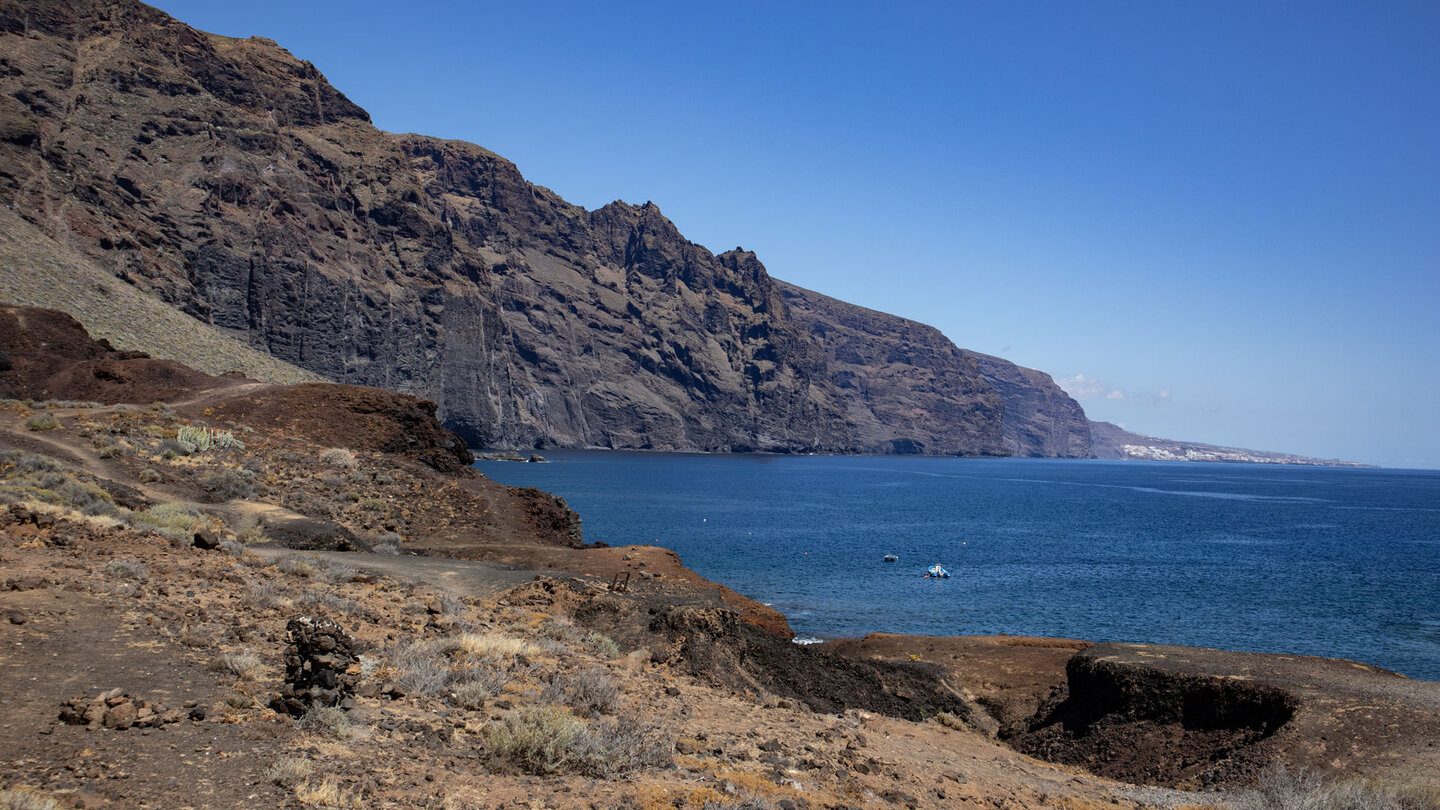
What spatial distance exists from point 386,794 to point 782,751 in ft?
17.3

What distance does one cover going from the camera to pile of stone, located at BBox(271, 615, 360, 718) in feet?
27.7

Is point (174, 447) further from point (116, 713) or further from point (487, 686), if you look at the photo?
point (116, 713)

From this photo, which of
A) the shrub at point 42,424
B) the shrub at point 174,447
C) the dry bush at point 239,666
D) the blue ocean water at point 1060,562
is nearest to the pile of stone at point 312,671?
the dry bush at point 239,666

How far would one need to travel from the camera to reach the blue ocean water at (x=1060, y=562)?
1297 inches

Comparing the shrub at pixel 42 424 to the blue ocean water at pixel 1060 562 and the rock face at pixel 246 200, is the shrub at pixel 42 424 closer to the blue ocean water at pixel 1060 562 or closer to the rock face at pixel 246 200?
the blue ocean water at pixel 1060 562

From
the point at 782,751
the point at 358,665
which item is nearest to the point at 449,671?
the point at 358,665

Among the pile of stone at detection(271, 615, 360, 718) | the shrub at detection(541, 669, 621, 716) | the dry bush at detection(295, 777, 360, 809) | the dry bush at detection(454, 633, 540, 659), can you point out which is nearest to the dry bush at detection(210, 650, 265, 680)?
the pile of stone at detection(271, 615, 360, 718)

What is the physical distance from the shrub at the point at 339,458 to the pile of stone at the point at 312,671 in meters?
22.8

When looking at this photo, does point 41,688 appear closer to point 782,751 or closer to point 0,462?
point 782,751

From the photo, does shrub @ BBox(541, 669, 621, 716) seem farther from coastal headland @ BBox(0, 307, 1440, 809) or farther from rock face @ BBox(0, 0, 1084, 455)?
rock face @ BBox(0, 0, 1084, 455)

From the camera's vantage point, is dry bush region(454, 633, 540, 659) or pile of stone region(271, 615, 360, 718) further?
dry bush region(454, 633, 540, 659)

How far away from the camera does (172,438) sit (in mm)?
26688

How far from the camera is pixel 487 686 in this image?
1044 centimetres

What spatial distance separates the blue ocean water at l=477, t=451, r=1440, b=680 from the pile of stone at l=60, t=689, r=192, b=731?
81.6ft
